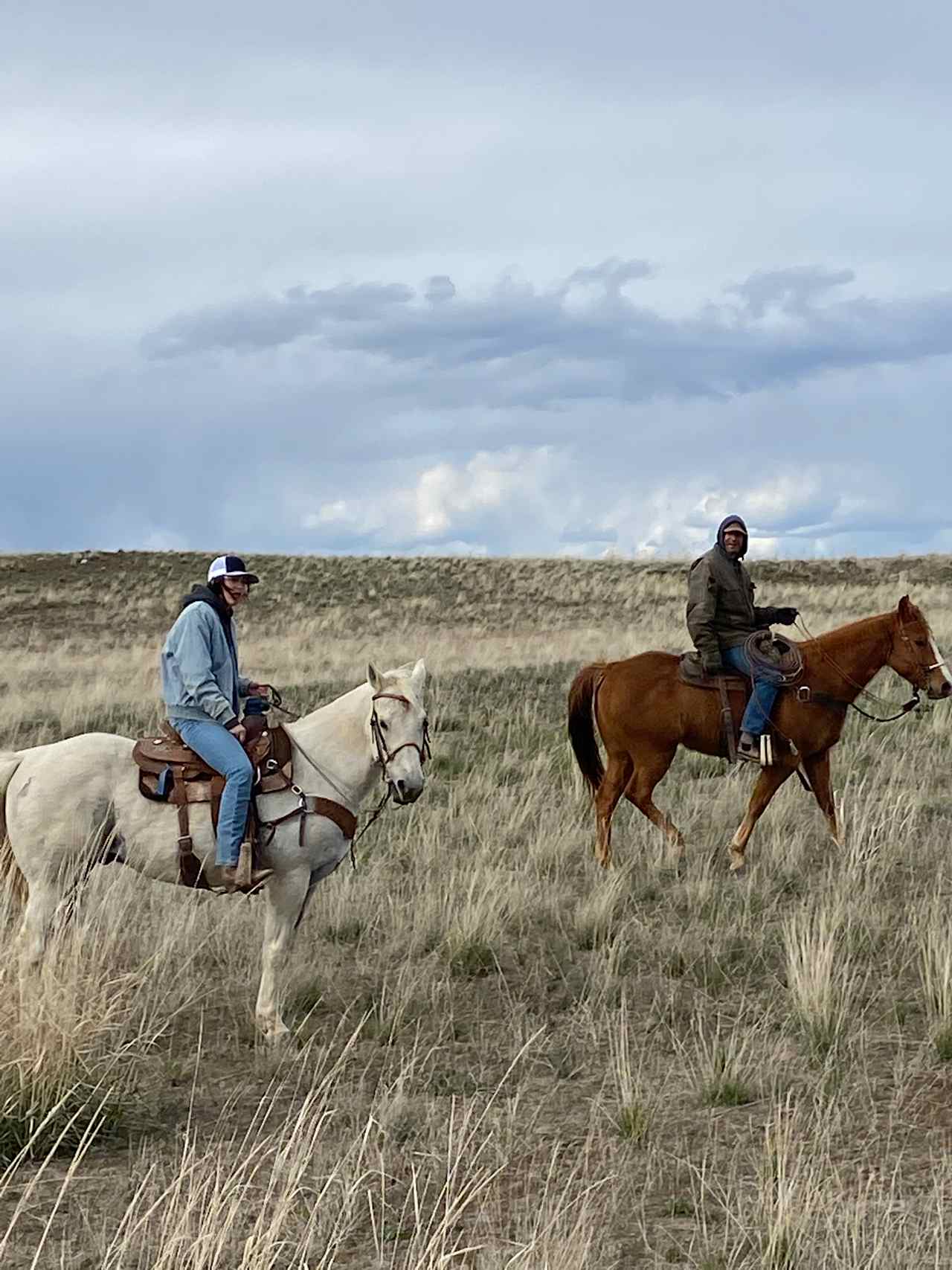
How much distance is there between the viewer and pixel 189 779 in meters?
6.69

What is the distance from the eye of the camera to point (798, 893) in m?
9.12

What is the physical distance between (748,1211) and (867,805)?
6535mm

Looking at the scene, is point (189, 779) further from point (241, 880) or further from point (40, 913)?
point (40, 913)

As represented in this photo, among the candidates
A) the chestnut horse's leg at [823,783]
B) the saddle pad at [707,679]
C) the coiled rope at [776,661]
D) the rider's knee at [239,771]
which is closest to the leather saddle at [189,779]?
the rider's knee at [239,771]

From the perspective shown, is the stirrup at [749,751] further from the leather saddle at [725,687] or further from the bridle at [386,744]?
the bridle at [386,744]

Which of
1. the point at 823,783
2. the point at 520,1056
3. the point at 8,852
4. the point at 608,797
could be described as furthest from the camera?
the point at 608,797

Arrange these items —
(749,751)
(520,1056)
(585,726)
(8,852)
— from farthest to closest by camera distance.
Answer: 1. (585,726)
2. (749,751)
3. (8,852)
4. (520,1056)

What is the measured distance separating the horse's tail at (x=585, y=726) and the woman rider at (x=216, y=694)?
4715mm

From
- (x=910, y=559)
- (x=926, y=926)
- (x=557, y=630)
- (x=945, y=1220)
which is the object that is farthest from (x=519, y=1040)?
(x=910, y=559)

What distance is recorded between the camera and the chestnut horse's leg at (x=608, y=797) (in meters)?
10.2

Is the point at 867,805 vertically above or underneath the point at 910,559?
underneath

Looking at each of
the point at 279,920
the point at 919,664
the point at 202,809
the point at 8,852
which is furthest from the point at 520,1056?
the point at 919,664

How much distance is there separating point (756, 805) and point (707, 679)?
3.54 feet

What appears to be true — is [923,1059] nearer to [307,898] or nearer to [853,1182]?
[853,1182]
